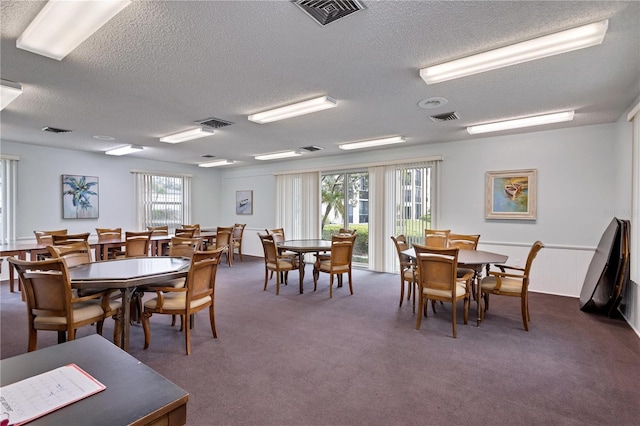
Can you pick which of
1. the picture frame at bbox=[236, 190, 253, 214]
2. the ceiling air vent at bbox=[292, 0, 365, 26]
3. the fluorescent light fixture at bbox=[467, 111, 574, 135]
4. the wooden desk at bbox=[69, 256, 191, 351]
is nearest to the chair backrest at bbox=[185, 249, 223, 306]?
the wooden desk at bbox=[69, 256, 191, 351]

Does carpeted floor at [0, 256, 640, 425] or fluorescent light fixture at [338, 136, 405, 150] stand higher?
fluorescent light fixture at [338, 136, 405, 150]

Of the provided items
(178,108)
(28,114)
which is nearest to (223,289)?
(178,108)

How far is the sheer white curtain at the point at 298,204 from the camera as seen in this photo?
24.9ft

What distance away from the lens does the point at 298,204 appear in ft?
26.0

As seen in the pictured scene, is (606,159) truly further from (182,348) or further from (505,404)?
(182,348)

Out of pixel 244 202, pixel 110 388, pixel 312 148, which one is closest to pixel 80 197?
pixel 244 202

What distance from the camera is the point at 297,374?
99.2 inches

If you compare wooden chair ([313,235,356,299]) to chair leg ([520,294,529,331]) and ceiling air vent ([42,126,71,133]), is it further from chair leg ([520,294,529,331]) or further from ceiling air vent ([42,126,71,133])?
ceiling air vent ([42,126,71,133])

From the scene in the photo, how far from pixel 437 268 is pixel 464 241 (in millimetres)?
1855

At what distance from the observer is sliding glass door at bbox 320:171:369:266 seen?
6992mm

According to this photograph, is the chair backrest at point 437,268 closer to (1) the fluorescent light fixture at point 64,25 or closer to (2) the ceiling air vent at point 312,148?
→ (1) the fluorescent light fixture at point 64,25

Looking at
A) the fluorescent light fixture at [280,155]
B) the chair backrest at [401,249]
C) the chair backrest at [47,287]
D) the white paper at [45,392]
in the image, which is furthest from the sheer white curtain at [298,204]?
the white paper at [45,392]

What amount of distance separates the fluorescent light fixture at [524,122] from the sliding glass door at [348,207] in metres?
2.68

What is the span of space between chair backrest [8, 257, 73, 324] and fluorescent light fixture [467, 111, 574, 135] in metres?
5.15
